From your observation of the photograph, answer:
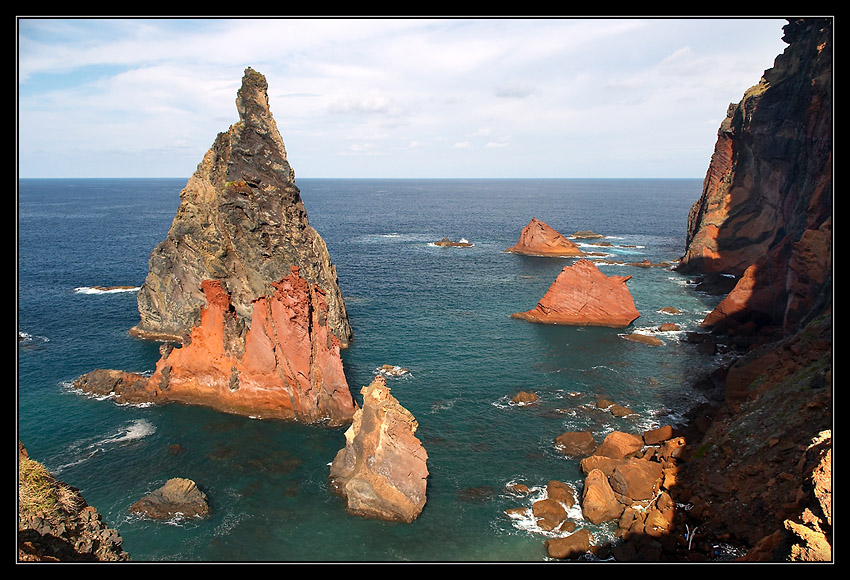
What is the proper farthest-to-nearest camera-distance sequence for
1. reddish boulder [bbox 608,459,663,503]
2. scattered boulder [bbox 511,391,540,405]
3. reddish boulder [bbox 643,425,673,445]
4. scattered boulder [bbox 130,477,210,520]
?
scattered boulder [bbox 511,391,540,405] < reddish boulder [bbox 643,425,673,445] < reddish boulder [bbox 608,459,663,503] < scattered boulder [bbox 130,477,210,520]

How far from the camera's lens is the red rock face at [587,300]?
278 ft

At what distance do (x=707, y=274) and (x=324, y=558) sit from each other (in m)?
103

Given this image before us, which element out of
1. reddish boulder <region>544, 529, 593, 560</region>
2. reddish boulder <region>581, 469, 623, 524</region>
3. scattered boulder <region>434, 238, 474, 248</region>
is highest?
scattered boulder <region>434, 238, 474, 248</region>

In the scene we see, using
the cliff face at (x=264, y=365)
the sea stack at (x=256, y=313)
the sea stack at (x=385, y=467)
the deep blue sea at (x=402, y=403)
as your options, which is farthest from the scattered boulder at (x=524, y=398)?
the sea stack at (x=385, y=467)

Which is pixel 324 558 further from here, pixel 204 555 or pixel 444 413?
pixel 444 413

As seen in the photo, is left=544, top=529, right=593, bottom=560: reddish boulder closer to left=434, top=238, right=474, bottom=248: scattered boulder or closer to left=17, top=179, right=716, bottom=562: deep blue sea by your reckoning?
left=17, top=179, right=716, bottom=562: deep blue sea

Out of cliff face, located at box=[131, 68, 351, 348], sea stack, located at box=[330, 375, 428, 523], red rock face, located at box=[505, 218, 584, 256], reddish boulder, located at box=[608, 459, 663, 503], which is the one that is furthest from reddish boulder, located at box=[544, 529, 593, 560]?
red rock face, located at box=[505, 218, 584, 256]

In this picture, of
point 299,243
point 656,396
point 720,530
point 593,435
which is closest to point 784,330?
point 656,396

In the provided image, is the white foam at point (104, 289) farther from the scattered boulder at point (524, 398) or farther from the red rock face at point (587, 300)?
the scattered boulder at point (524, 398)

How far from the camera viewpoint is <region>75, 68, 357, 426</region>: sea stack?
54625 mm

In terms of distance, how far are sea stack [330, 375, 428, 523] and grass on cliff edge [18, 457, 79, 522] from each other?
843 inches

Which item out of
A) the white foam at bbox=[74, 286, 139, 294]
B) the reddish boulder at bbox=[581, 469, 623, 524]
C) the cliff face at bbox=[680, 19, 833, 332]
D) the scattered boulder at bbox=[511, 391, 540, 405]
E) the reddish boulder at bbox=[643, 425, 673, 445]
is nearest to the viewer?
the reddish boulder at bbox=[581, 469, 623, 524]

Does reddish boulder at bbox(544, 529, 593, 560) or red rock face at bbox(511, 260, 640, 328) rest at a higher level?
red rock face at bbox(511, 260, 640, 328)

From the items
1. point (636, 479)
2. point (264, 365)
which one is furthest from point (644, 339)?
point (264, 365)
